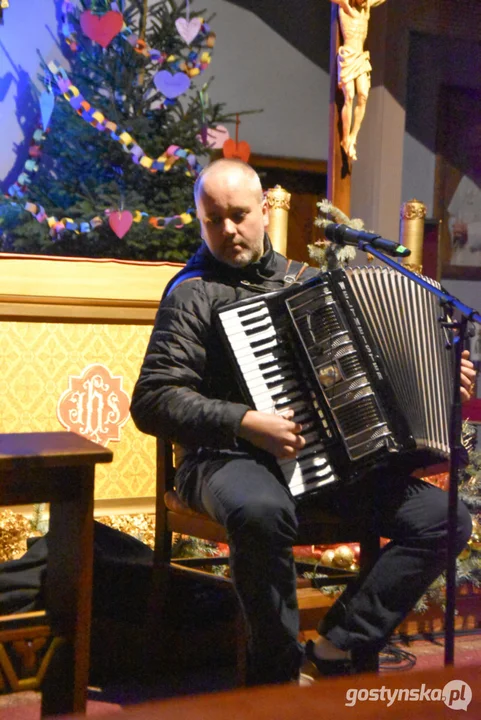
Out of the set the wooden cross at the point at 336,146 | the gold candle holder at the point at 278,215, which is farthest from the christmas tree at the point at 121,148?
the gold candle holder at the point at 278,215

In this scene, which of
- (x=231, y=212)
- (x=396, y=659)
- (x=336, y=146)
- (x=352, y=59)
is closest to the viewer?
(x=231, y=212)

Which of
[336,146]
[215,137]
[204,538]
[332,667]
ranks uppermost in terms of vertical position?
[215,137]

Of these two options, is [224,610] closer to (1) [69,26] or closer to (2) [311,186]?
(1) [69,26]

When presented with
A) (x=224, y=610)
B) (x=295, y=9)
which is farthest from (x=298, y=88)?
(x=224, y=610)

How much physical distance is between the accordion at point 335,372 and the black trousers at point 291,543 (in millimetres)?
107

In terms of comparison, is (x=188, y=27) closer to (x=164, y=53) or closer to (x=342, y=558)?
(x=164, y=53)

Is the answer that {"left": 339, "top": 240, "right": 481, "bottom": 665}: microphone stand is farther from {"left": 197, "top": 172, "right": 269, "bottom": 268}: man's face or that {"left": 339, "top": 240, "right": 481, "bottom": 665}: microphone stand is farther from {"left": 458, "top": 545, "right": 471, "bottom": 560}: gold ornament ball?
{"left": 458, "top": 545, "right": 471, "bottom": 560}: gold ornament ball

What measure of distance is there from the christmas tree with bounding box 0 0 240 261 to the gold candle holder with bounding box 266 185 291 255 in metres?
1.05

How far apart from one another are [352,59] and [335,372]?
2457mm

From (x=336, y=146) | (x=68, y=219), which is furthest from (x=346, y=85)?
(x=68, y=219)

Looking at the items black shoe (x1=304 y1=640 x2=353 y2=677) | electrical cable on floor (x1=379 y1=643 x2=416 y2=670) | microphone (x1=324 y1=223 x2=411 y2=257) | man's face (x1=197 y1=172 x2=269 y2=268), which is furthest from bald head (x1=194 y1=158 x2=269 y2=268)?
electrical cable on floor (x1=379 y1=643 x2=416 y2=670)

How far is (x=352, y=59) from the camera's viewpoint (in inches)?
150

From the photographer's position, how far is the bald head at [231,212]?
2.12 m

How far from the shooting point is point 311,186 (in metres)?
6.19
